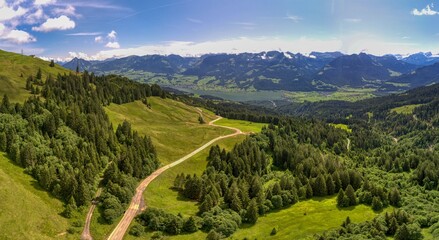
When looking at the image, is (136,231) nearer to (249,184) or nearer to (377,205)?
(249,184)

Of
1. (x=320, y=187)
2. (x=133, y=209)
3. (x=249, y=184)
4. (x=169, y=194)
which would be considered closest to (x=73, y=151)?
(x=133, y=209)

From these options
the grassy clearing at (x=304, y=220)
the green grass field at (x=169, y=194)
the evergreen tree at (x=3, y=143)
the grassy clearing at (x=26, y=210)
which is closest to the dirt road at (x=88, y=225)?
the grassy clearing at (x=26, y=210)

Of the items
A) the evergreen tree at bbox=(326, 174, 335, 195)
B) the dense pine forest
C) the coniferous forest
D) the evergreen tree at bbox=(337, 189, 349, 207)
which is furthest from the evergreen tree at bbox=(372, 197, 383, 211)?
the evergreen tree at bbox=(326, 174, 335, 195)

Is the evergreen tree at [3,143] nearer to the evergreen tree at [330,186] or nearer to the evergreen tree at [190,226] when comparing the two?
the evergreen tree at [190,226]

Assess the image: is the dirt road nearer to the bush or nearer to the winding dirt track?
the winding dirt track

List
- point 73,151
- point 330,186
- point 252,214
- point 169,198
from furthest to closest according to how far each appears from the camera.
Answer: point 330,186
point 169,198
point 73,151
point 252,214
